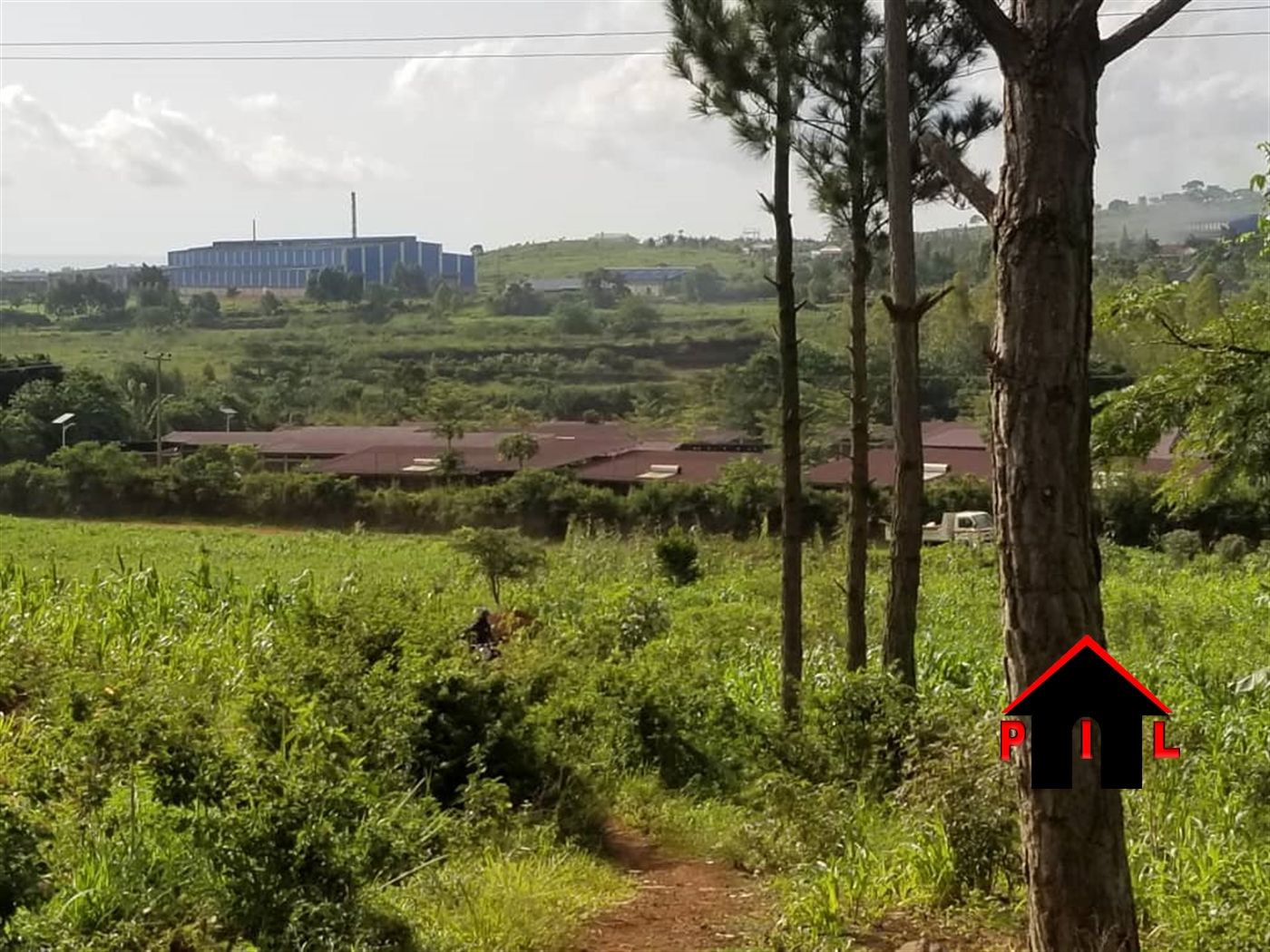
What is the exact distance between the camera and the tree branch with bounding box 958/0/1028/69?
2.91 m

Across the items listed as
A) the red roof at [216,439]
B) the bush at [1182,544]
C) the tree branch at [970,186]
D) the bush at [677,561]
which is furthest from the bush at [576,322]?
the tree branch at [970,186]

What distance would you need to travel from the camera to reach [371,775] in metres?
5.68

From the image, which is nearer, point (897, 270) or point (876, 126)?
point (897, 270)

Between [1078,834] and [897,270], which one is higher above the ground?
[897,270]

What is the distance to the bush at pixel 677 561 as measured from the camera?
2036 centimetres

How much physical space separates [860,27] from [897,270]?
180 cm

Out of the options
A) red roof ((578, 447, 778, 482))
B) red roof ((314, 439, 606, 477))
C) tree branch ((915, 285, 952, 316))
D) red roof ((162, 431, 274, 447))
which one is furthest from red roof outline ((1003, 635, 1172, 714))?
red roof ((162, 431, 274, 447))

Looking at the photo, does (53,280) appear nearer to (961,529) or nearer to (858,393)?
(961,529)

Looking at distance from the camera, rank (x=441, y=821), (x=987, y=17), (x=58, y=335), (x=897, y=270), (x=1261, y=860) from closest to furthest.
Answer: (x=987, y=17)
(x=1261, y=860)
(x=441, y=821)
(x=897, y=270)
(x=58, y=335)

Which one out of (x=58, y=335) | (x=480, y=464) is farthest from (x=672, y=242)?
(x=480, y=464)

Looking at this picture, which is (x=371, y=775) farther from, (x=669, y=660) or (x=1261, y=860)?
(x=669, y=660)

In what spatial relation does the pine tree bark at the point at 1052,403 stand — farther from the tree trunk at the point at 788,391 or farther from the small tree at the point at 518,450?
the small tree at the point at 518,450

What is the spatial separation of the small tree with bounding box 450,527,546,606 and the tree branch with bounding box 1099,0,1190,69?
1485 centimetres

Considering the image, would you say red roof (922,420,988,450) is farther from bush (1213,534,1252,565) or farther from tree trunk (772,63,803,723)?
tree trunk (772,63,803,723)
